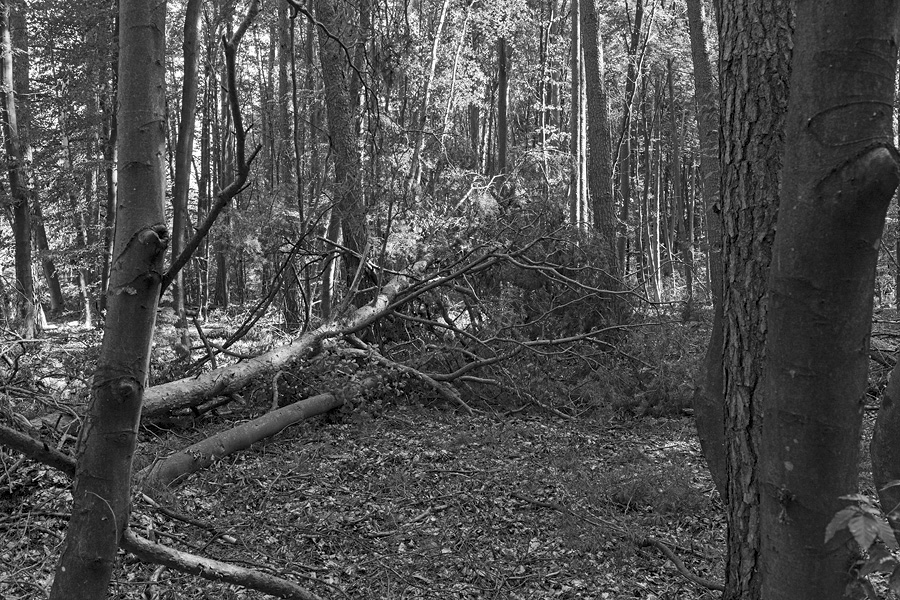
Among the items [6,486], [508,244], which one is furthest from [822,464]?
[508,244]

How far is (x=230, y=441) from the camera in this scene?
5.68 metres

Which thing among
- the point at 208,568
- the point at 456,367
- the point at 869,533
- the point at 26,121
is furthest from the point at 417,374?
the point at 26,121

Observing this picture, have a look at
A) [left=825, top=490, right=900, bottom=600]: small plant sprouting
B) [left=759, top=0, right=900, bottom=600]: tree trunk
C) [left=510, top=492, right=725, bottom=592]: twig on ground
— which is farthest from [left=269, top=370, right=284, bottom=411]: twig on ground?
[left=825, top=490, right=900, bottom=600]: small plant sprouting

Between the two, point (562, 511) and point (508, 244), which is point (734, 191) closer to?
point (562, 511)

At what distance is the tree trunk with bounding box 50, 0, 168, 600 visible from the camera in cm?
156

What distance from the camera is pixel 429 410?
746 cm

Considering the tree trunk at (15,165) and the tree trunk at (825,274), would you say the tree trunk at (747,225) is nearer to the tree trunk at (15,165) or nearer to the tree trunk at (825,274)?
the tree trunk at (825,274)

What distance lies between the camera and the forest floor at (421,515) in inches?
148

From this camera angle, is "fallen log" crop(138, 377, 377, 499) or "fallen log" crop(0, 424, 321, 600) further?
"fallen log" crop(138, 377, 377, 499)

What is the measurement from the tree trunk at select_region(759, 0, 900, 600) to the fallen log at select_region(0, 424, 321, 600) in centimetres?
173

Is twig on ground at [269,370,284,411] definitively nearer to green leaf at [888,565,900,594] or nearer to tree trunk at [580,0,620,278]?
green leaf at [888,565,900,594]

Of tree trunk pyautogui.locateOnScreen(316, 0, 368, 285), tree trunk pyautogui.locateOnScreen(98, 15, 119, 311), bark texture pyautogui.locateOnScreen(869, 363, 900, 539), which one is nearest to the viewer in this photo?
bark texture pyautogui.locateOnScreen(869, 363, 900, 539)

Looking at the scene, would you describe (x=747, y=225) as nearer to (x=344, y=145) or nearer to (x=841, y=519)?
(x=841, y=519)

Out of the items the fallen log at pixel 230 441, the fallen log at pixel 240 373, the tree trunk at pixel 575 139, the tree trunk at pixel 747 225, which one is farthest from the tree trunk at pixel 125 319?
the tree trunk at pixel 575 139
